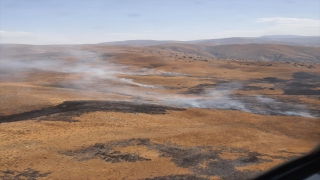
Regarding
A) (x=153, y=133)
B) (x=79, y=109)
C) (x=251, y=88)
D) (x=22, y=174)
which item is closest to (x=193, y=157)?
(x=153, y=133)

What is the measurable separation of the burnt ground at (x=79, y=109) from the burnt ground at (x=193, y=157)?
5.21 m

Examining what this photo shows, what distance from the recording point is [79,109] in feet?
71.4

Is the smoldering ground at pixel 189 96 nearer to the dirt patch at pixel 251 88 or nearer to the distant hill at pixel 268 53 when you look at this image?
the dirt patch at pixel 251 88

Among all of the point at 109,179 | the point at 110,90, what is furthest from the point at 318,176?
the point at 110,90

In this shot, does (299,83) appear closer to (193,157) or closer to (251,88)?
(251,88)

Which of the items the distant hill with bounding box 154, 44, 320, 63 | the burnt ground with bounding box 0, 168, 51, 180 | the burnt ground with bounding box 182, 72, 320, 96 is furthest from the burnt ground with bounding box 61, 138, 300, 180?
the distant hill with bounding box 154, 44, 320, 63

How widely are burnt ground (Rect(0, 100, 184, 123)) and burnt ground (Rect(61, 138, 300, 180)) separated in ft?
17.1

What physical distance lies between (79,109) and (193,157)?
10515 millimetres

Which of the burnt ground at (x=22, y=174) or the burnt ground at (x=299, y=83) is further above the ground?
the burnt ground at (x=22, y=174)

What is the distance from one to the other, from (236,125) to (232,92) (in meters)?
14.6

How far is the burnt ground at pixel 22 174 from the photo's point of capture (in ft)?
38.6

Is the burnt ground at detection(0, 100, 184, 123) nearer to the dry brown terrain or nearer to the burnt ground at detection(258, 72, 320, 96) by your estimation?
the dry brown terrain

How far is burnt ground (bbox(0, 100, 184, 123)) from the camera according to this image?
794 inches

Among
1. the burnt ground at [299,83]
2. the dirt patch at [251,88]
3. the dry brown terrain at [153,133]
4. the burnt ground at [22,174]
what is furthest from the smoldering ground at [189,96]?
the burnt ground at [22,174]
